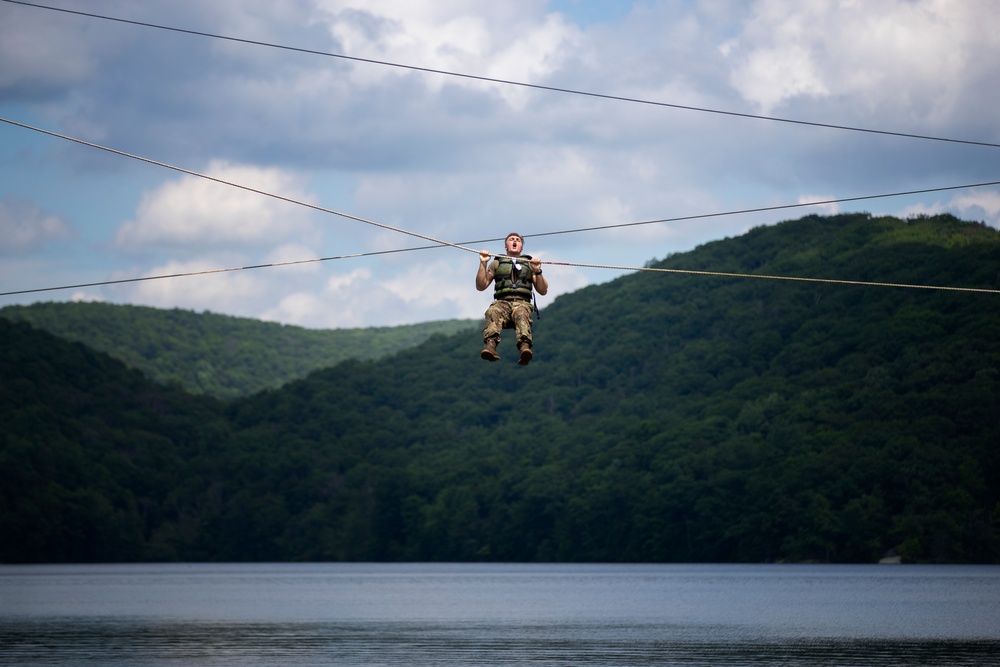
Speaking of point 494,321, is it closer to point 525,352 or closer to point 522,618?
point 525,352

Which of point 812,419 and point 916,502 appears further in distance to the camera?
point 812,419

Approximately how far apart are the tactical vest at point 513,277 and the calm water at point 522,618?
32227 millimetres

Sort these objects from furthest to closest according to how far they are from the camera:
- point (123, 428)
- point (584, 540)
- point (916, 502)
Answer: point (123, 428) < point (584, 540) < point (916, 502)

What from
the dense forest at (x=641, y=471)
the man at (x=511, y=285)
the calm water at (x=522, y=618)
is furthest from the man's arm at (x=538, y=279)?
the dense forest at (x=641, y=471)

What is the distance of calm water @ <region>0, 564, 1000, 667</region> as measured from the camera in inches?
2393

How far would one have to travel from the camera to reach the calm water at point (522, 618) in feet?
199

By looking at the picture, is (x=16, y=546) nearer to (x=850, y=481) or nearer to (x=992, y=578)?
(x=850, y=481)

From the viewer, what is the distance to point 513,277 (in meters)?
28.2

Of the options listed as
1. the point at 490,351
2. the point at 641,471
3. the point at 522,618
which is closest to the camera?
the point at 490,351

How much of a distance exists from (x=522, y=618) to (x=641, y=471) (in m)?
77.8

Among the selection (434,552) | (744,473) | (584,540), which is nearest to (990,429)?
(744,473)

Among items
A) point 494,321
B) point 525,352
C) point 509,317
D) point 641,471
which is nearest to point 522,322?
point 509,317

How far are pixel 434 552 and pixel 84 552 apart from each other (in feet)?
145

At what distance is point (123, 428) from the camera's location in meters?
194
